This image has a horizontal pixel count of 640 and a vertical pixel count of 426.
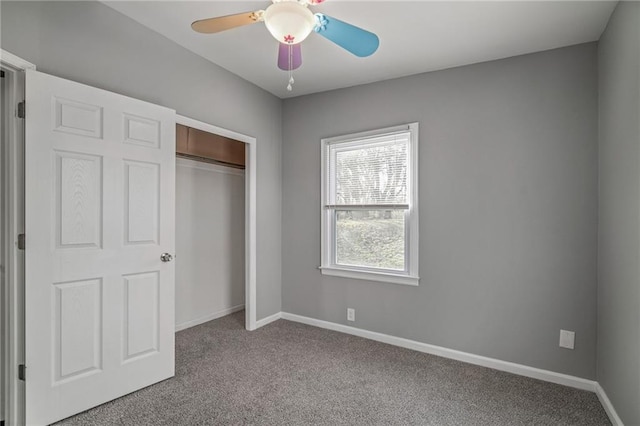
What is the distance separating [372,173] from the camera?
10.8 feet

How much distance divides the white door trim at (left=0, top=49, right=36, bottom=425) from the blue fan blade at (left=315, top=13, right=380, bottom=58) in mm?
1625

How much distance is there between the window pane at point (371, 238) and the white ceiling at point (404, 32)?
138cm

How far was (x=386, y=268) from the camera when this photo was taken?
10.6 feet

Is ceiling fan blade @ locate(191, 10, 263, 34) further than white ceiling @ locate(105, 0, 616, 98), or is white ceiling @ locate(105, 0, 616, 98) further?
white ceiling @ locate(105, 0, 616, 98)

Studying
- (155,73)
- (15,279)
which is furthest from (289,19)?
(15,279)

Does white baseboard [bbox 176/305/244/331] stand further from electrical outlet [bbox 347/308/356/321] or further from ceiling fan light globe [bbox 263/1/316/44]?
ceiling fan light globe [bbox 263/1/316/44]

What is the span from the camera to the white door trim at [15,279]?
5.84ft

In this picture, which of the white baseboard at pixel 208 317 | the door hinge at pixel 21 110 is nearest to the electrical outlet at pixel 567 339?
the white baseboard at pixel 208 317

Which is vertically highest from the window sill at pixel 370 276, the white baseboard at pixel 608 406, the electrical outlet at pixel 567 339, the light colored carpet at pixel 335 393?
the window sill at pixel 370 276

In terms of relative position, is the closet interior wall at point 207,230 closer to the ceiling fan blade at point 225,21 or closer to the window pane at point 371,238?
the window pane at point 371,238

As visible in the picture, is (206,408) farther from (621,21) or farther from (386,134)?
(621,21)

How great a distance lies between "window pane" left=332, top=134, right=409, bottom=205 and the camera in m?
3.14

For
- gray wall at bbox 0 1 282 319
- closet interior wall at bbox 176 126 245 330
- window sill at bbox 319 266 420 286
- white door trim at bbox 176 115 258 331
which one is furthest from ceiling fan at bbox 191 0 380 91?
window sill at bbox 319 266 420 286

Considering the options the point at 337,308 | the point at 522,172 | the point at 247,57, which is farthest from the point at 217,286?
the point at 522,172
